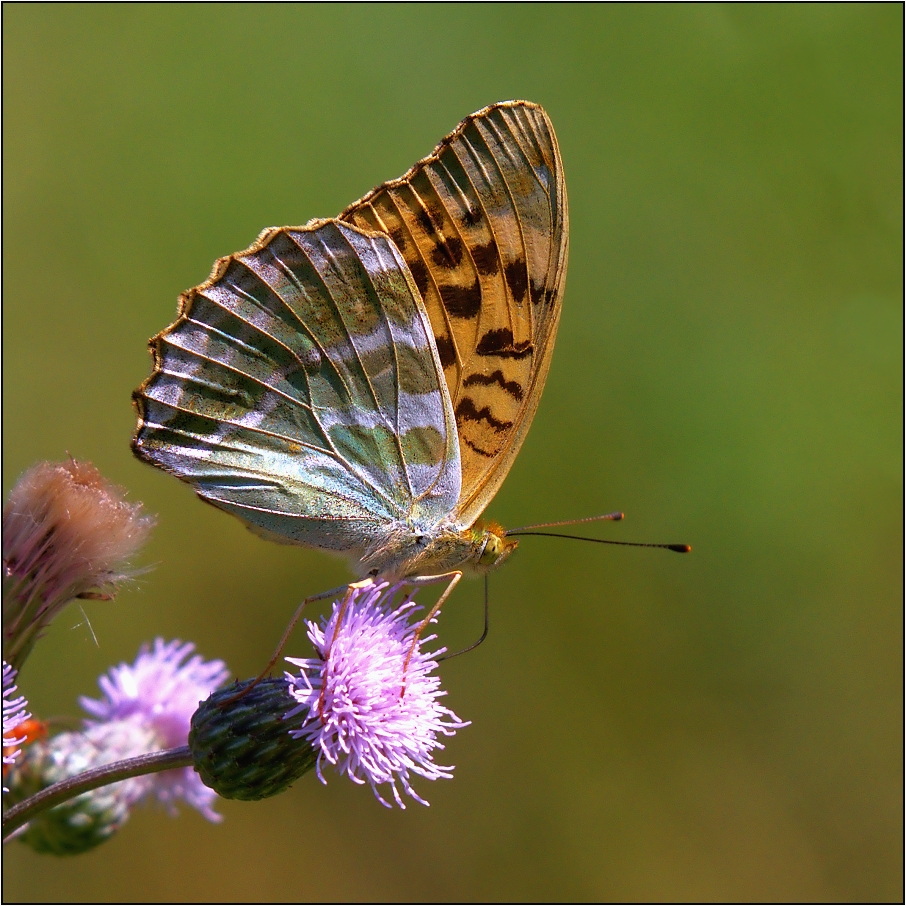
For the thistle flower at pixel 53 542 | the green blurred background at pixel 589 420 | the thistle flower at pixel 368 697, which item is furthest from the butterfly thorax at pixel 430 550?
the green blurred background at pixel 589 420

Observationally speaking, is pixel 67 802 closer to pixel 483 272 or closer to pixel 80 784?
pixel 80 784

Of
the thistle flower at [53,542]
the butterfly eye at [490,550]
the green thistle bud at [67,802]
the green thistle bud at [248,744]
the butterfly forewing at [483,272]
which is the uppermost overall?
the butterfly forewing at [483,272]

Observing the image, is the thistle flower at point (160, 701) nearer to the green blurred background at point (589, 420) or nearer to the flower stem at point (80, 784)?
the flower stem at point (80, 784)

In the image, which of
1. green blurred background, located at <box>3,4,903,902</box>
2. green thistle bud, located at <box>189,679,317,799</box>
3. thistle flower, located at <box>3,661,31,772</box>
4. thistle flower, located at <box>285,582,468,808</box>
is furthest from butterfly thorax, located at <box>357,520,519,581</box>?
green blurred background, located at <box>3,4,903,902</box>

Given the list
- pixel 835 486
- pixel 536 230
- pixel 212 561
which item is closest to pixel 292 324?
pixel 536 230

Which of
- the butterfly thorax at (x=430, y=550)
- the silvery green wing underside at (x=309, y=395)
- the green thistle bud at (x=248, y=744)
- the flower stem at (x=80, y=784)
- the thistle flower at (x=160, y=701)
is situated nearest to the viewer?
the flower stem at (x=80, y=784)

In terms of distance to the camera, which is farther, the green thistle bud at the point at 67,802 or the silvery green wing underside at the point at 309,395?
the green thistle bud at the point at 67,802

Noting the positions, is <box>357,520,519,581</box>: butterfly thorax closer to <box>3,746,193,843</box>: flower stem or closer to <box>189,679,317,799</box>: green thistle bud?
<box>189,679,317,799</box>: green thistle bud
